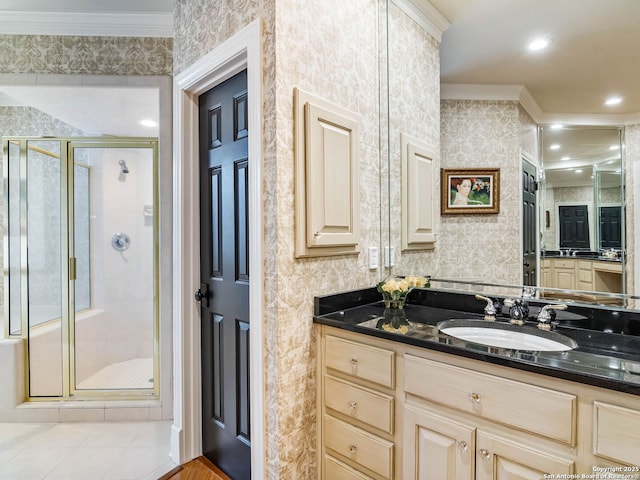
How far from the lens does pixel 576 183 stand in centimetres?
139

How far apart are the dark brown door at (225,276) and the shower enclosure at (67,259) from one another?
96 centimetres

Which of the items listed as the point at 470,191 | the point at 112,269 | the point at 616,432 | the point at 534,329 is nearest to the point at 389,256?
the point at 470,191

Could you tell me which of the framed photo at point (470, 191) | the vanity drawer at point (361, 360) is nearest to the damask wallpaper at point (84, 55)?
the framed photo at point (470, 191)

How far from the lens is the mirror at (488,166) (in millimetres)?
1331

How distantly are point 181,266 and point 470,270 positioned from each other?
1.53 metres

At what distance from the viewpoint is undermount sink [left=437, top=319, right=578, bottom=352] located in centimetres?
131

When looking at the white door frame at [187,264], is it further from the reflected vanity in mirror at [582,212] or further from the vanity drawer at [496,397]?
the reflected vanity in mirror at [582,212]

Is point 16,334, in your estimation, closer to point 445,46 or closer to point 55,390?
point 55,390

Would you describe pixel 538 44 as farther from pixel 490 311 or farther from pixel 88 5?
pixel 88 5

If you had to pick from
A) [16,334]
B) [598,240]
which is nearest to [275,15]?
[598,240]

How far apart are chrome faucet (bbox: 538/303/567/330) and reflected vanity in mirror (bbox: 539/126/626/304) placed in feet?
0.28

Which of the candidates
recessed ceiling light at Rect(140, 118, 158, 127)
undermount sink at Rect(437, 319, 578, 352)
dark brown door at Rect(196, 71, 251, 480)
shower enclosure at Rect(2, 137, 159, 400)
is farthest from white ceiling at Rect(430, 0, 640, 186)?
recessed ceiling light at Rect(140, 118, 158, 127)

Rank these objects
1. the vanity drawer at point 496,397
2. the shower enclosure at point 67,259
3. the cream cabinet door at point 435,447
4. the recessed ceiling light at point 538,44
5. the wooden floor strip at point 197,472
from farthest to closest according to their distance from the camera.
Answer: the shower enclosure at point 67,259 → the wooden floor strip at point 197,472 → the recessed ceiling light at point 538,44 → the cream cabinet door at point 435,447 → the vanity drawer at point 496,397

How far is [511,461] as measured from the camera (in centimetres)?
104
